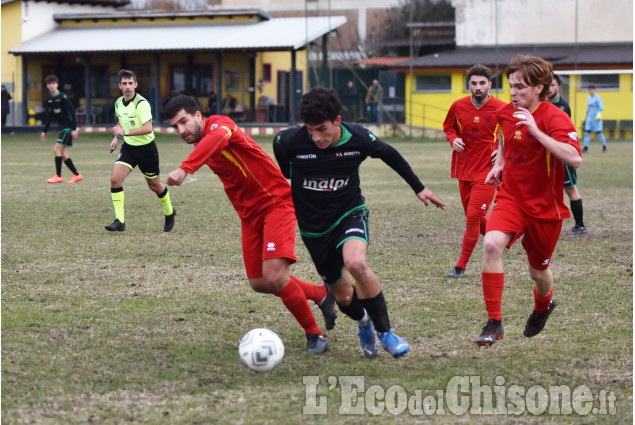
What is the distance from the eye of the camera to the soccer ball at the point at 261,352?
513 centimetres

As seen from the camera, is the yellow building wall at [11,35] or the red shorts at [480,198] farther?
the yellow building wall at [11,35]

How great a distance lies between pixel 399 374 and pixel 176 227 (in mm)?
7008

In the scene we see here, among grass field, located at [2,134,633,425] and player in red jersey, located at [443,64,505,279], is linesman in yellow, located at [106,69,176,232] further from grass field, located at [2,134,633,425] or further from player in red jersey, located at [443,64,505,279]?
player in red jersey, located at [443,64,505,279]

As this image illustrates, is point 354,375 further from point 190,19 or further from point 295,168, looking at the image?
point 190,19

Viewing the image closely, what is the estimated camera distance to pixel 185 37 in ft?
133

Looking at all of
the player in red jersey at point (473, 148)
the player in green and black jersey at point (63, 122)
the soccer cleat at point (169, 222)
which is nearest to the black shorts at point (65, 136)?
the player in green and black jersey at point (63, 122)

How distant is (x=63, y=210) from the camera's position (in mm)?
13414

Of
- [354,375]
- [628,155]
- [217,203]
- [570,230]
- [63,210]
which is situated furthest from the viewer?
[628,155]

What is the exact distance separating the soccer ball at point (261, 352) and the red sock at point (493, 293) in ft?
4.46

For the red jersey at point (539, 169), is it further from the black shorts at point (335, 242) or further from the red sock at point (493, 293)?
the black shorts at point (335, 242)

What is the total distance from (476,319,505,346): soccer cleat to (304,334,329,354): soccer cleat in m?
0.93

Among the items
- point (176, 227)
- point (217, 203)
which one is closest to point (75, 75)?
point (217, 203)

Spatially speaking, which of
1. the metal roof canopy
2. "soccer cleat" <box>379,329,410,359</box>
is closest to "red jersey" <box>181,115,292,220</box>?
"soccer cleat" <box>379,329,410,359</box>

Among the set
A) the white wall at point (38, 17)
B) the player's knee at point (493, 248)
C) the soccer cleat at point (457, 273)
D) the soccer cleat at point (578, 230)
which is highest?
the white wall at point (38, 17)
